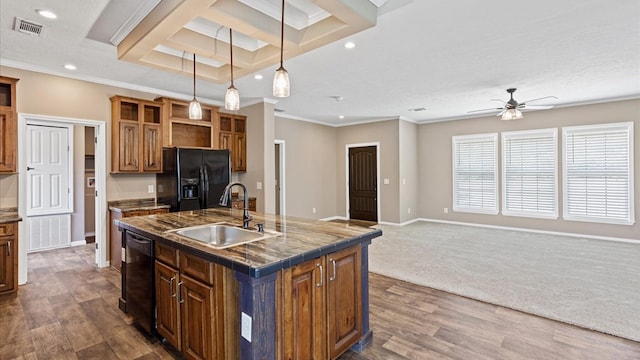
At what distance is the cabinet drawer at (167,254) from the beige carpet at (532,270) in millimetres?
2679

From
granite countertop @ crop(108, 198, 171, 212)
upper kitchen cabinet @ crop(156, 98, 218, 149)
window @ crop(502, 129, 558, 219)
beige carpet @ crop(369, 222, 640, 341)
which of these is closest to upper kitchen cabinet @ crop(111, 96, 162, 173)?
upper kitchen cabinet @ crop(156, 98, 218, 149)

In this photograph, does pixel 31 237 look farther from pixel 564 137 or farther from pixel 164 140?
pixel 564 137

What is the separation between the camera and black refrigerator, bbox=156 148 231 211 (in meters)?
4.43

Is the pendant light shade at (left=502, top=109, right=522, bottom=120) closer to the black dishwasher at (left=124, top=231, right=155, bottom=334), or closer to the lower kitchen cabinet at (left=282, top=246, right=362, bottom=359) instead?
the lower kitchen cabinet at (left=282, top=246, right=362, bottom=359)

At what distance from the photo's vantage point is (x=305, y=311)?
5.95 feet

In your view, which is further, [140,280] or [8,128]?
[8,128]

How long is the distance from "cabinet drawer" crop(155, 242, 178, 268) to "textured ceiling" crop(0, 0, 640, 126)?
1.71 metres

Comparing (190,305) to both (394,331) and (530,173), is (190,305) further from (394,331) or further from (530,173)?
(530,173)

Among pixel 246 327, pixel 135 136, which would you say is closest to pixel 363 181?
pixel 135 136

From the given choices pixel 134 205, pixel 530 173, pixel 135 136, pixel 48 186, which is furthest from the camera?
pixel 530 173

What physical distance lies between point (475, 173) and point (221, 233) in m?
6.41

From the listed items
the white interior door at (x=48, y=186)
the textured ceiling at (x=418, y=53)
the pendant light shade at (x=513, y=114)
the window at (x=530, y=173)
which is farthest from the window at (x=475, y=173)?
the white interior door at (x=48, y=186)

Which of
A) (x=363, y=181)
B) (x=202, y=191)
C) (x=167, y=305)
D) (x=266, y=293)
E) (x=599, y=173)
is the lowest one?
(x=167, y=305)

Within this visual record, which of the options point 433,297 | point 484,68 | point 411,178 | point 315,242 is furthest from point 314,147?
point 315,242
